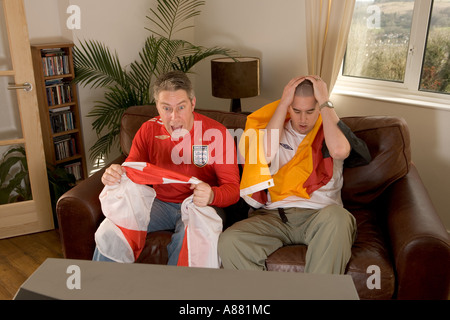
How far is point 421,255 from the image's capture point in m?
1.62

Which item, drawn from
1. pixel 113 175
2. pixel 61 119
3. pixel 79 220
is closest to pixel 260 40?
pixel 61 119

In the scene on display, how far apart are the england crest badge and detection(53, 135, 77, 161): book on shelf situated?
1.57 m

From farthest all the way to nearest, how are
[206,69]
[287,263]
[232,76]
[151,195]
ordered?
1. [206,69]
2. [232,76]
3. [151,195]
4. [287,263]

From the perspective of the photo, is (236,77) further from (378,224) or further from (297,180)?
(378,224)

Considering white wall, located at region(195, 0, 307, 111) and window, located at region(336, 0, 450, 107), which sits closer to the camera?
window, located at region(336, 0, 450, 107)

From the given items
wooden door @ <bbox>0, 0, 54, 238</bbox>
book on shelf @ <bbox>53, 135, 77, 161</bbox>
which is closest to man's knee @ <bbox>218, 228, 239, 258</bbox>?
wooden door @ <bbox>0, 0, 54, 238</bbox>

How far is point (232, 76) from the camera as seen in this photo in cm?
304

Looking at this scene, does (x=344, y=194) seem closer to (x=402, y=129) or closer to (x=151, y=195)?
(x=402, y=129)

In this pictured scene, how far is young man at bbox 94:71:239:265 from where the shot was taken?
194cm

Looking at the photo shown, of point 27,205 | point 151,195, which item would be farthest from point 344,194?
point 27,205

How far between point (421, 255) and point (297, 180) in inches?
24.2

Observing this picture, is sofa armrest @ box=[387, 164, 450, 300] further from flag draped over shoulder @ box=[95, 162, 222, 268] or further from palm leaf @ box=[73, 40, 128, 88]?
palm leaf @ box=[73, 40, 128, 88]

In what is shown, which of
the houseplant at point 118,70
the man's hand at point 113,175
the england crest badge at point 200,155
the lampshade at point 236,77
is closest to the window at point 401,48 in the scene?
the lampshade at point 236,77
